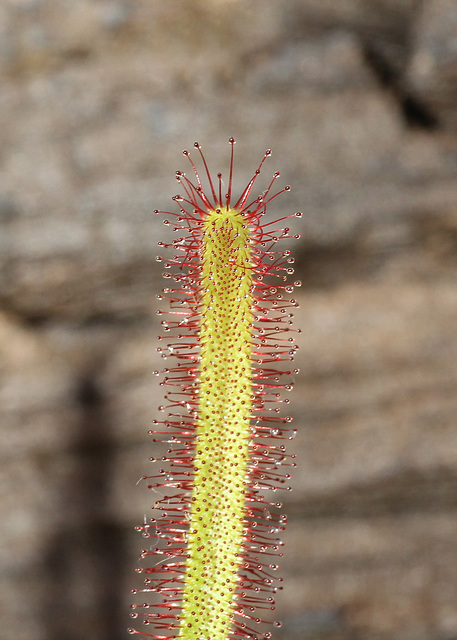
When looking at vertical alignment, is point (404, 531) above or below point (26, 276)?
below

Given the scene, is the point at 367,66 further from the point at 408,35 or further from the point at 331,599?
the point at 331,599

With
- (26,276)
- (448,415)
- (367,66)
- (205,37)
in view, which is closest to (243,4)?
(205,37)

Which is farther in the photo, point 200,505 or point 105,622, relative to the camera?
point 105,622

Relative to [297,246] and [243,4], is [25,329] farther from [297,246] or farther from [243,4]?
[243,4]

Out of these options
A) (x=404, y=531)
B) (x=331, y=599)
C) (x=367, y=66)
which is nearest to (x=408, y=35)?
(x=367, y=66)

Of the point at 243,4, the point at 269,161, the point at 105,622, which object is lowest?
the point at 105,622

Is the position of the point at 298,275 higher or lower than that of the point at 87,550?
higher
